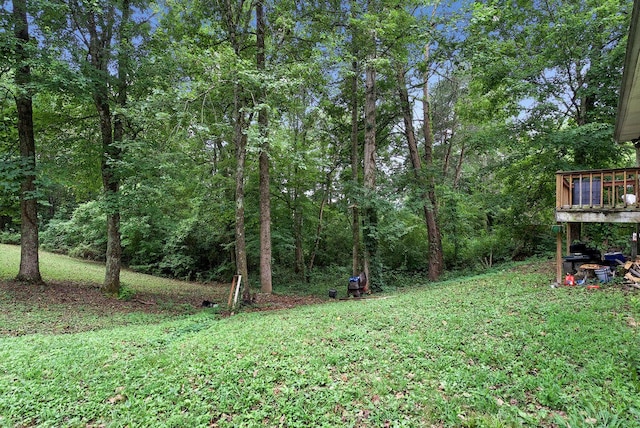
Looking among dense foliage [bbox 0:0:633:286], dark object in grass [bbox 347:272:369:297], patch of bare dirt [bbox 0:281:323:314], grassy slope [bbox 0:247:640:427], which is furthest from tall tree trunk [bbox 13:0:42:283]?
dark object in grass [bbox 347:272:369:297]

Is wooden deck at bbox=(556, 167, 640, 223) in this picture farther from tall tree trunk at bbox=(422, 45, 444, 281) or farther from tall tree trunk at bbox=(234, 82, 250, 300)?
tall tree trunk at bbox=(234, 82, 250, 300)

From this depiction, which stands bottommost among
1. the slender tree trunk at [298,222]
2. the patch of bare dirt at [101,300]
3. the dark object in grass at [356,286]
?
the patch of bare dirt at [101,300]

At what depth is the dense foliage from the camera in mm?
7594

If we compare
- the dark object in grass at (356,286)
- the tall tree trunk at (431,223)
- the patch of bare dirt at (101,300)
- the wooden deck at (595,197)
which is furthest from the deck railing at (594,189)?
the patch of bare dirt at (101,300)

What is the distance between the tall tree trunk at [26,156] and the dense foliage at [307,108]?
0.73 feet

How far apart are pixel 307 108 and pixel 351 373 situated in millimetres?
8901

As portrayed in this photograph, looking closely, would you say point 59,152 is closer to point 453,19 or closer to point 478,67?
point 453,19

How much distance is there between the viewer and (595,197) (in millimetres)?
6488

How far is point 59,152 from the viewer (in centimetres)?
861

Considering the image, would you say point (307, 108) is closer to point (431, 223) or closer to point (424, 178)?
point (424, 178)

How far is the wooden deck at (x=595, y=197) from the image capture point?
6.14 m

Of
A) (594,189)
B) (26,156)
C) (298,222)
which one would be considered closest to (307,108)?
(298,222)

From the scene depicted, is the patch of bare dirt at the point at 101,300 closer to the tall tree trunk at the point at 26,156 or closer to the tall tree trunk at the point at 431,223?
the tall tree trunk at the point at 26,156

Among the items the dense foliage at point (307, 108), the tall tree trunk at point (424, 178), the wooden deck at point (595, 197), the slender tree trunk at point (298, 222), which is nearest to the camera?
the wooden deck at point (595, 197)
